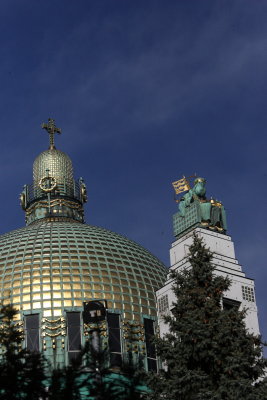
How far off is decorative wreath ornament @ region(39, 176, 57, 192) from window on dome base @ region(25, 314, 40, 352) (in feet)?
55.9

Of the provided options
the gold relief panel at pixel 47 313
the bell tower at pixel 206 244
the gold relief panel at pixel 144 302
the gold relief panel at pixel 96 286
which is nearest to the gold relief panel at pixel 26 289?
the gold relief panel at pixel 47 313

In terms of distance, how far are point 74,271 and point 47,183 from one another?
14.4 m

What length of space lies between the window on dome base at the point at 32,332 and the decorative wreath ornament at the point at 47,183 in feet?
55.9

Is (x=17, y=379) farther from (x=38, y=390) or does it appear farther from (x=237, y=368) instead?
(x=237, y=368)

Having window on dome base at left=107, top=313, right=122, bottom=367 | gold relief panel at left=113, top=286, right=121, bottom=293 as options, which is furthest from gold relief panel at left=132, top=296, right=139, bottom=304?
window on dome base at left=107, top=313, right=122, bottom=367

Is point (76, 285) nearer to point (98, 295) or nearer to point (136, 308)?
point (98, 295)

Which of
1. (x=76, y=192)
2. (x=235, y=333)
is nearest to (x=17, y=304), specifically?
(x=76, y=192)

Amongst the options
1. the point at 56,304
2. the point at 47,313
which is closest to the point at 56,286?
the point at 56,304

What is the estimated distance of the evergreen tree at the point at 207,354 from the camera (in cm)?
3109

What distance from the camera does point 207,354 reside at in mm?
31984

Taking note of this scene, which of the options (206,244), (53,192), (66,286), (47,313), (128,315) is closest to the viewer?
(206,244)

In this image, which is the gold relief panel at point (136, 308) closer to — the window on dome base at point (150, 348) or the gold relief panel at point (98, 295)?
the window on dome base at point (150, 348)

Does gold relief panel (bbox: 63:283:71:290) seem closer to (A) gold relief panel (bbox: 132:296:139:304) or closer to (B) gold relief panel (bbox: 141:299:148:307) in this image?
(A) gold relief panel (bbox: 132:296:139:304)

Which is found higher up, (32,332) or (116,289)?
(116,289)
